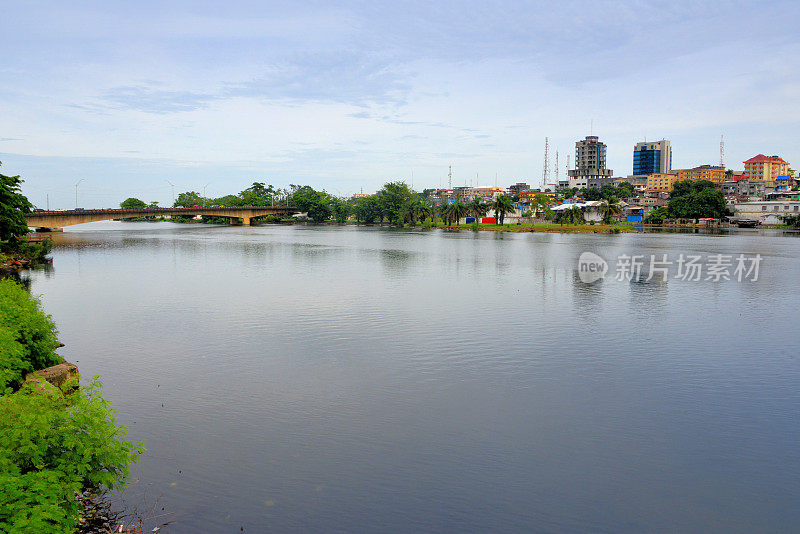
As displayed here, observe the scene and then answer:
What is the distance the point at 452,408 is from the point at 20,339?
43.3 ft

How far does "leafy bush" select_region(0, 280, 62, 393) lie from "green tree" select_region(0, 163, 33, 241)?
30.4m

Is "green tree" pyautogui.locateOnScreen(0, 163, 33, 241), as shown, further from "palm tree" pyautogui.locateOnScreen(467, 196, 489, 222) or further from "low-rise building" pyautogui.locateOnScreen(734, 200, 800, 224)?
"low-rise building" pyautogui.locateOnScreen(734, 200, 800, 224)

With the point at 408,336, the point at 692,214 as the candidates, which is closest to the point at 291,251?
the point at 408,336

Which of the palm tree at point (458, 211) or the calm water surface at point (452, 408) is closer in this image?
the calm water surface at point (452, 408)

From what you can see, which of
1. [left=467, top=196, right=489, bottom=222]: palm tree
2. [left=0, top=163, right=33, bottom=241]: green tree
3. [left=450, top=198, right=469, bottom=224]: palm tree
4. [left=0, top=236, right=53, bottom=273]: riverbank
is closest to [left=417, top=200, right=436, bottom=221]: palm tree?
[left=450, top=198, right=469, bottom=224]: palm tree

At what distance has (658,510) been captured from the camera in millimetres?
11453

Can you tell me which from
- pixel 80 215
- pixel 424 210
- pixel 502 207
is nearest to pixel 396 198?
pixel 424 210

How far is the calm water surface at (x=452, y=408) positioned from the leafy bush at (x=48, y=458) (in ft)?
6.86

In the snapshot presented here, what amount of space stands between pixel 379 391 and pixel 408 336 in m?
7.24

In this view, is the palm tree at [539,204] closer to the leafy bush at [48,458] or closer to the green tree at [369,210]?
the green tree at [369,210]

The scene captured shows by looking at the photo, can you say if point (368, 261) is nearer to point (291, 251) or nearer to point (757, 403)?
point (291, 251)

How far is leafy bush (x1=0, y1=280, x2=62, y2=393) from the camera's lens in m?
14.0

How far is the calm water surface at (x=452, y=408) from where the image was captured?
456 inches

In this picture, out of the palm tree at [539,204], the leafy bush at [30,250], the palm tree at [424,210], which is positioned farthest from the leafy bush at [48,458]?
the palm tree at [424,210]
